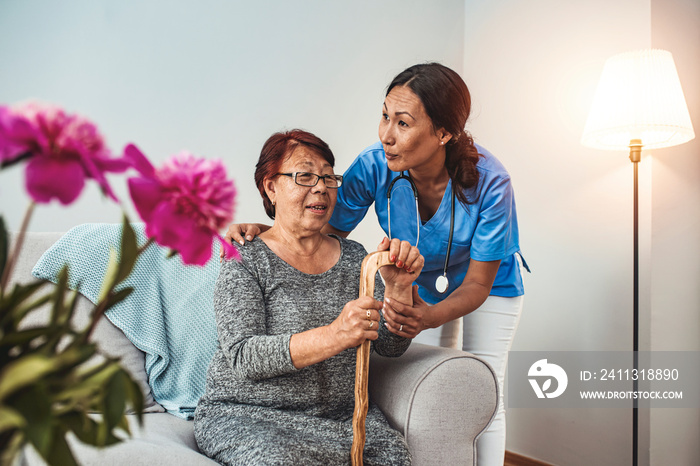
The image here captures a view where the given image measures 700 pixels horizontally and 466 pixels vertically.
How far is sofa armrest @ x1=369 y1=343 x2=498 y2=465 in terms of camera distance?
4.21ft

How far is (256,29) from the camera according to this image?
2.30 metres

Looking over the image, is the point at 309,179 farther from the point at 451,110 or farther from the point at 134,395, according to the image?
the point at 134,395

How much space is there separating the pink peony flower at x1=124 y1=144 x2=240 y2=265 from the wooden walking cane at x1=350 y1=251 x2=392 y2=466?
30.3 inches

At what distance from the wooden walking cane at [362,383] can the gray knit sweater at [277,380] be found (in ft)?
0.18

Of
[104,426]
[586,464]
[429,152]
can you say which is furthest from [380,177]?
[586,464]

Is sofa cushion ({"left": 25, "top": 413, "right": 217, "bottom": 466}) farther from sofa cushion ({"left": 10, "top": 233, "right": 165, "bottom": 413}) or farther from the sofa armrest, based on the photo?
the sofa armrest

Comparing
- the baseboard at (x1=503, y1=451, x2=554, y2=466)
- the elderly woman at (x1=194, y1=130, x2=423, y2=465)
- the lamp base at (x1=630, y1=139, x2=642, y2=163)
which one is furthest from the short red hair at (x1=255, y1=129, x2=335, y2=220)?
the baseboard at (x1=503, y1=451, x2=554, y2=466)

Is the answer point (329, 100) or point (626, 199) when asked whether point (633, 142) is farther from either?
point (329, 100)

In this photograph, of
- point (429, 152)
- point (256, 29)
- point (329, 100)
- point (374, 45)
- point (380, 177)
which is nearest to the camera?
point (429, 152)

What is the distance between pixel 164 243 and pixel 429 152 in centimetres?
126

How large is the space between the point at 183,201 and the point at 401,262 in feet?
2.83

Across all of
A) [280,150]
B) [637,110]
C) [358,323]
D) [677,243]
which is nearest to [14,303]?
[358,323]

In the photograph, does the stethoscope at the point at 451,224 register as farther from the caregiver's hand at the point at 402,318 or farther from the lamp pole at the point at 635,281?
the lamp pole at the point at 635,281
